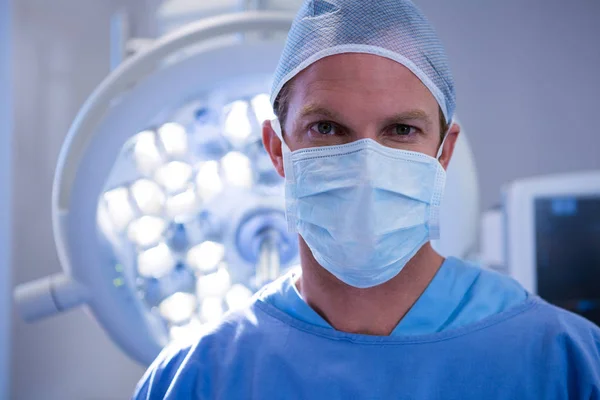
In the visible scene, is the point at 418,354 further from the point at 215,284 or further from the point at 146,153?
the point at 146,153

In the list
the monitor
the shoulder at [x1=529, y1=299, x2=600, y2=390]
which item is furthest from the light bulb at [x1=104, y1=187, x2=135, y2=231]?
the monitor

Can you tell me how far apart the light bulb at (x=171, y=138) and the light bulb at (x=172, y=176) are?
30 mm

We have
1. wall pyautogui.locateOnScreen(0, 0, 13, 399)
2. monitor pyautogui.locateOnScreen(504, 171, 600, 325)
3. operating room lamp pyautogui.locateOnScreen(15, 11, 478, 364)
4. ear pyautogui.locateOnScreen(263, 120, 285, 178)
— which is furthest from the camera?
wall pyautogui.locateOnScreen(0, 0, 13, 399)

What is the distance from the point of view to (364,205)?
3.40ft

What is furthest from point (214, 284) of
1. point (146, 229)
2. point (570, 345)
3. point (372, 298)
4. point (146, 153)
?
point (570, 345)

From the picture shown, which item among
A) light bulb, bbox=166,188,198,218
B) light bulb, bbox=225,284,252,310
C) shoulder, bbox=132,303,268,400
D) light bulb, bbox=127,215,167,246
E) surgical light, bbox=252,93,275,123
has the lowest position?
shoulder, bbox=132,303,268,400

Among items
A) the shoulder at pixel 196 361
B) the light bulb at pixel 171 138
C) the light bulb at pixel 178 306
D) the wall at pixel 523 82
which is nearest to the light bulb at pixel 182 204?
the light bulb at pixel 171 138

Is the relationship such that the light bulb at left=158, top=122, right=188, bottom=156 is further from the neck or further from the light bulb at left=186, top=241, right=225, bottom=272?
the neck

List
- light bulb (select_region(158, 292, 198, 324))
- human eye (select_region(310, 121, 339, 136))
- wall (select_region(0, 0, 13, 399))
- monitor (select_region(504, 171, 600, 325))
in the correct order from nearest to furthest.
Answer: human eye (select_region(310, 121, 339, 136)) < light bulb (select_region(158, 292, 198, 324)) < monitor (select_region(504, 171, 600, 325)) < wall (select_region(0, 0, 13, 399))

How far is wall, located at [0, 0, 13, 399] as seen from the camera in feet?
6.65

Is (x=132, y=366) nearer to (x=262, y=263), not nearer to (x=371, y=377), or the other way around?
(x=262, y=263)

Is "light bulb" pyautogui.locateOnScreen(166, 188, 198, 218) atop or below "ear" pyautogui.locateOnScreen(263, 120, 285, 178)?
below

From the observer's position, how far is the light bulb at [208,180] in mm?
1424

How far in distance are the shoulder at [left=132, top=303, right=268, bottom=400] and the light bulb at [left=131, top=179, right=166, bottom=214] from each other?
1.22 ft
